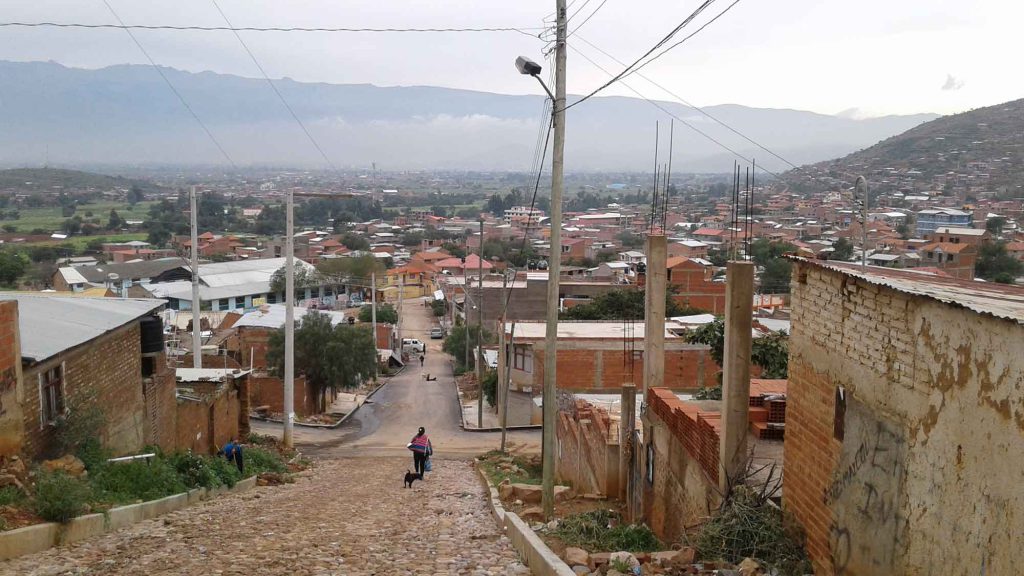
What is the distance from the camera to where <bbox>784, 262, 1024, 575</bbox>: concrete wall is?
4.54 meters

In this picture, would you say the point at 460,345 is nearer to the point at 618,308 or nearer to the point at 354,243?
the point at 618,308

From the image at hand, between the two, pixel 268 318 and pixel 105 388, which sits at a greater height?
pixel 105 388

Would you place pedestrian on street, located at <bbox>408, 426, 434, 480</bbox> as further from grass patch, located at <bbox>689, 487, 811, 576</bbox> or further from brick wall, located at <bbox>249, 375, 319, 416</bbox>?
brick wall, located at <bbox>249, 375, 319, 416</bbox>

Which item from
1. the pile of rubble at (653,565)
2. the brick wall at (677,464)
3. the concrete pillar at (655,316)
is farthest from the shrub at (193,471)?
the pile of rubble at (653,565)

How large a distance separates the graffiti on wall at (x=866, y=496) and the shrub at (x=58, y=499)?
763cm

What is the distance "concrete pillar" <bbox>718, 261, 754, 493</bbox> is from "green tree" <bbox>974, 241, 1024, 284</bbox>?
141 feet

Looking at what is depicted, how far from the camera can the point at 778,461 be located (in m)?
9.65

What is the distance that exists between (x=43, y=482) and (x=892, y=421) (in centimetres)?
854

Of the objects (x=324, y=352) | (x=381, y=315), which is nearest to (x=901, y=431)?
(x=324, y=352)

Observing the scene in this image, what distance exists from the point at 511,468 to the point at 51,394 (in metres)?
10.9

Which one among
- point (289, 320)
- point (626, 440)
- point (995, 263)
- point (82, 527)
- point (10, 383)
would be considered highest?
point (10, 383)

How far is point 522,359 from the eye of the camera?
35406 mm

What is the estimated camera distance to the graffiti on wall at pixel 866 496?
5730 millimetres

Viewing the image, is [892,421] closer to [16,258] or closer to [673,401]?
[673,401]
